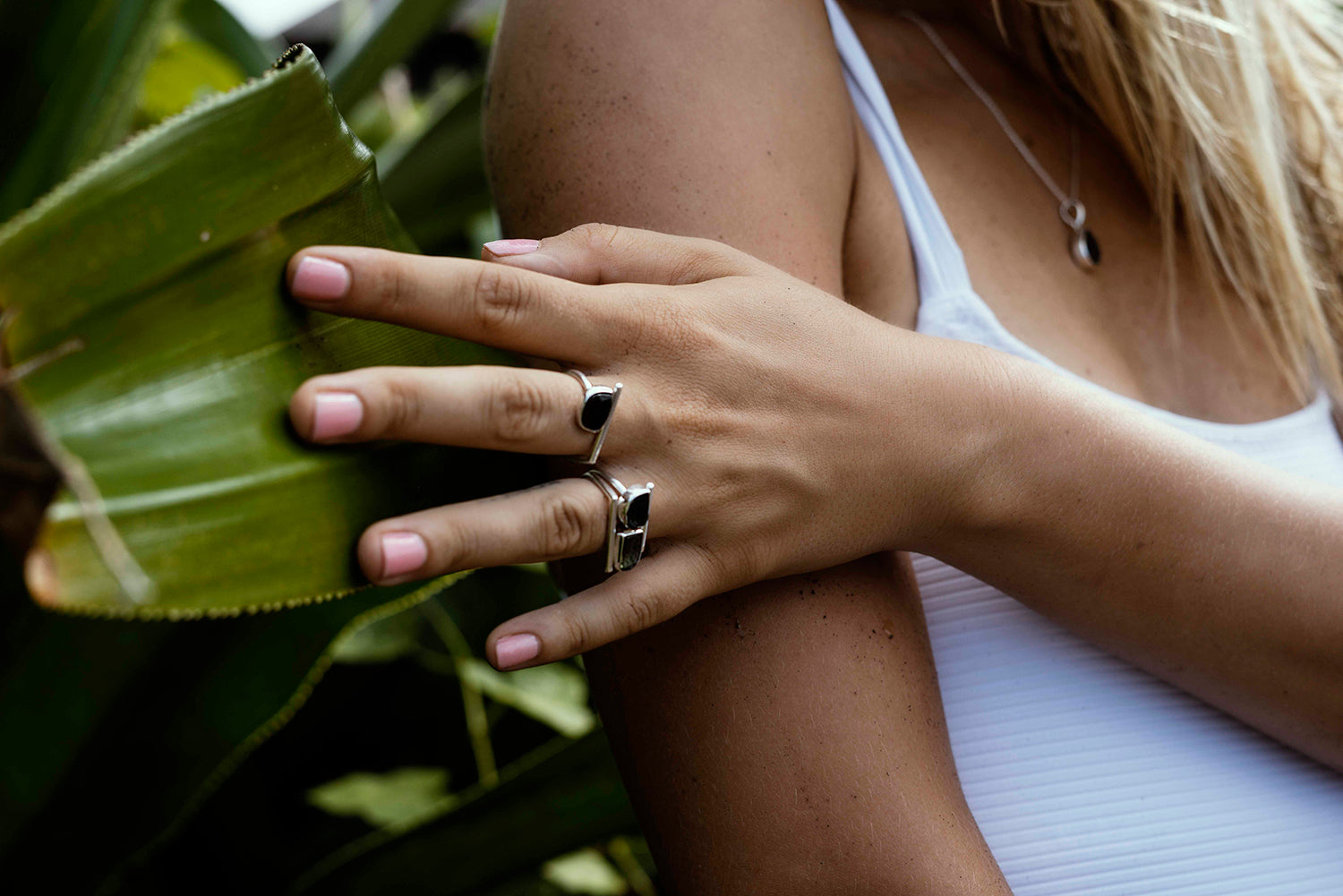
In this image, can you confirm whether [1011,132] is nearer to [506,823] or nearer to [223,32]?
[506,823]

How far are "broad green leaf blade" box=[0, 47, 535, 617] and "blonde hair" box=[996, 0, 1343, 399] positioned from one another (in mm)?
611

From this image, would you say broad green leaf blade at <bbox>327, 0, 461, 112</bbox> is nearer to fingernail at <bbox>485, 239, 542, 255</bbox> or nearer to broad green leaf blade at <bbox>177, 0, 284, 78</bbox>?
broad green leaf blade at <bbox>177, 0, 284, 78</bbox>

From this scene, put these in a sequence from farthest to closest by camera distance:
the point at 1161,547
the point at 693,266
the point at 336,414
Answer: the point at 1161,547 < the point at 693,266 < the point at 336,414

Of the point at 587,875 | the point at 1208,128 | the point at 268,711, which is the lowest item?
the point at 587,875

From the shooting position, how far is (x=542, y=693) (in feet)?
3.23

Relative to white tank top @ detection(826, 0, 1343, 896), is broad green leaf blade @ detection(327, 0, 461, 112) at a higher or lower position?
higher

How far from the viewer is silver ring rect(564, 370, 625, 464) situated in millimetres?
373

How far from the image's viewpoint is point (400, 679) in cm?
105

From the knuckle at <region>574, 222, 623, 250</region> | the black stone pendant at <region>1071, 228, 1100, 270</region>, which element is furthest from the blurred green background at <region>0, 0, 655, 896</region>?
the black stone pendant at <region>1071, 228, 1100, 270</region>

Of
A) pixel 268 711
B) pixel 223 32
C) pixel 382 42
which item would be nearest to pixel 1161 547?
pixel 268 711

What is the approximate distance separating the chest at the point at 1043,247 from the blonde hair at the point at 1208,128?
0.08 feet

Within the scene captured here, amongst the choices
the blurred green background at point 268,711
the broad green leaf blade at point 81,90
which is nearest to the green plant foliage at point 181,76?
A: the blurred green background at point 268,711

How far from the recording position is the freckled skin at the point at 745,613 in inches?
17.6

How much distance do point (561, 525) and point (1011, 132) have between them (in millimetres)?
584
